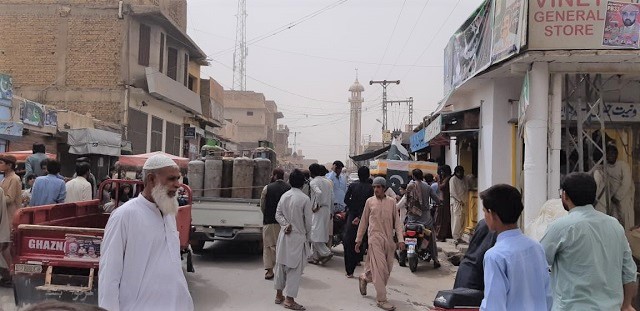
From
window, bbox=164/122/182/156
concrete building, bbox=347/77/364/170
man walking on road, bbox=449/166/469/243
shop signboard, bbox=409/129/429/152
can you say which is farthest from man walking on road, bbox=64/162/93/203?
concrete building, bbox=347/77/364/170

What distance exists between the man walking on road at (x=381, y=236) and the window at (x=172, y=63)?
19987 mm

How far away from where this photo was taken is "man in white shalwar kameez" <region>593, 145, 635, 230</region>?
25.2 ft

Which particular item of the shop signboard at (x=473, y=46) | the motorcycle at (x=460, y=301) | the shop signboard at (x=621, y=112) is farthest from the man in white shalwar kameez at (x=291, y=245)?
the shop signboard at (x=621, y=112)

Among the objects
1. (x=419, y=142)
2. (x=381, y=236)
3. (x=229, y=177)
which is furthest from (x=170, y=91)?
(x=381, y=236)

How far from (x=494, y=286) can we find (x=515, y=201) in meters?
0.48

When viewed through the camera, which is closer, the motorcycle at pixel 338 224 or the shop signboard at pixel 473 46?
the shop signboard at pixel 473 46

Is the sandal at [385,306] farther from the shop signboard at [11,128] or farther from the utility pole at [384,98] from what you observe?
the utility pole at [384,98]

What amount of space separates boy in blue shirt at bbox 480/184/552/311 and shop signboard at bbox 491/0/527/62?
5.29 metres

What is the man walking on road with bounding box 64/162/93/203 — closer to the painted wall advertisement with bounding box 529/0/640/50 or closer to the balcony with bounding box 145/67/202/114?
the painted wall advertisement with bounding box 529/0/640/50

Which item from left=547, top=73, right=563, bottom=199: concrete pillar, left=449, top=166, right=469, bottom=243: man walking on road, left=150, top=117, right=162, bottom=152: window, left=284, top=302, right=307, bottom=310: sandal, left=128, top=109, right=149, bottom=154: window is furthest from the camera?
left=150, top=117, right=162, bottom=152: window

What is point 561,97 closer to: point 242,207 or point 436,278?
point 436,278

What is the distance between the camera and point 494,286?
245 cm

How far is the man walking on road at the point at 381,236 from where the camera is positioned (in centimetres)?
660

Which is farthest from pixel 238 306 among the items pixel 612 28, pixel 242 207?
pixel 612 28
